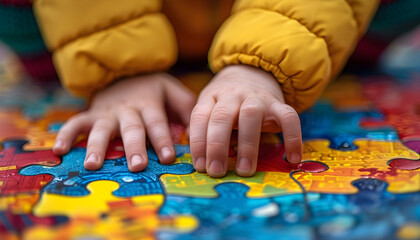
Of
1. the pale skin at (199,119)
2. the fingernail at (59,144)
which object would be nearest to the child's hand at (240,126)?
the pale skin at (199,119)

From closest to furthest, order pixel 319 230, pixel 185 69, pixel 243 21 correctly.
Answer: pixel 319 230, pixel 243 21, pixel 185 69

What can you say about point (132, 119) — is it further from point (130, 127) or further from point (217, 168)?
point (217, 168)

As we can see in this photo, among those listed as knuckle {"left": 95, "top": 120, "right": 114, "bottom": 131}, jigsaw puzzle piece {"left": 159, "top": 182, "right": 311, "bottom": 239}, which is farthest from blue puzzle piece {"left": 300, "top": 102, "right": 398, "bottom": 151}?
knuckle {"left": 95, "top": 120, "right": 114, "bottom": 131}

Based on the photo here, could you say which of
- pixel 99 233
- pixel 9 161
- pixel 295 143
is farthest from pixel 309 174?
pixel 9 161

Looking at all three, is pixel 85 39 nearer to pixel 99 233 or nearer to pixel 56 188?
pixel 56 188

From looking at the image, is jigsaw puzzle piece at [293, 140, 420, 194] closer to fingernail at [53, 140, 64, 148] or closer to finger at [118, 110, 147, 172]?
finger at [118, 110, 147, 172]

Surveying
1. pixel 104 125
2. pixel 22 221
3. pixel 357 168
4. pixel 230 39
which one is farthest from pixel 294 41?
pixel 22 221
